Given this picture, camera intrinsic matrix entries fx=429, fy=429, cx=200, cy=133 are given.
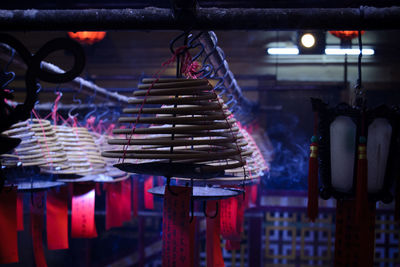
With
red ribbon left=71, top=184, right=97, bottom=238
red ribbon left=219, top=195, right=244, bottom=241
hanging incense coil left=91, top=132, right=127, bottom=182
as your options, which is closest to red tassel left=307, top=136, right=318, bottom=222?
red ribbon left=219, top=195, right=244, bottom=241

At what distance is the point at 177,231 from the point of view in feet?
4.90

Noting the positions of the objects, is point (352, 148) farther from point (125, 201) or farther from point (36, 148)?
point (125, 201)

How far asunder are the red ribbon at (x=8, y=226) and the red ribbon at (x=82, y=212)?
0.64 metres

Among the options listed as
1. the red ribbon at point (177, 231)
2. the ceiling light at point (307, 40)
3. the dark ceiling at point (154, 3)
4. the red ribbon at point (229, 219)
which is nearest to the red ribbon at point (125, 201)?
the red ribbon at point (229, 219)

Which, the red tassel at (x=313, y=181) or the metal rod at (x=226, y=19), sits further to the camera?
the red tassel at (x=313, y=181)

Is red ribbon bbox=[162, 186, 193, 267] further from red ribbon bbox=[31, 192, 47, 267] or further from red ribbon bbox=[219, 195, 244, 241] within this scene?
red ribbon bbox=[31, 192, 47, 267]

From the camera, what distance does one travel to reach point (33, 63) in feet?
4.60

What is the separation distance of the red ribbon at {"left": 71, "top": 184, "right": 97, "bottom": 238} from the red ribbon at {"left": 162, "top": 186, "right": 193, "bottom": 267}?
1.15 metres

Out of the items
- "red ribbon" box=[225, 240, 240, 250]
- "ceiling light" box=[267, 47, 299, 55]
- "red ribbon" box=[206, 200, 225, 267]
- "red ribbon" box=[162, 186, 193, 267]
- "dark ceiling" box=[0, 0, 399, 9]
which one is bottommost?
"red ribbon" box=[225, 240, 240, 250]

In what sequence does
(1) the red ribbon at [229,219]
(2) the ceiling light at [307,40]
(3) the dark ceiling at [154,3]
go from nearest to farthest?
(1) the red ribbon at [229,219] < (3) the dark ceiling at [154,3] < (2) the ceiling light at [307,40]

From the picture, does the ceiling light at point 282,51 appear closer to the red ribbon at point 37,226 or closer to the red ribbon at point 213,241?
the red ribbon at point 213,241

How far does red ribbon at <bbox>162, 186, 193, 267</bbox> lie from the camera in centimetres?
148

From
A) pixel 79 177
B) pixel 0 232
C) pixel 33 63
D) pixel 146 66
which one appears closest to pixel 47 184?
pixel 79 177

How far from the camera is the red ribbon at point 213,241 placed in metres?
2.01
